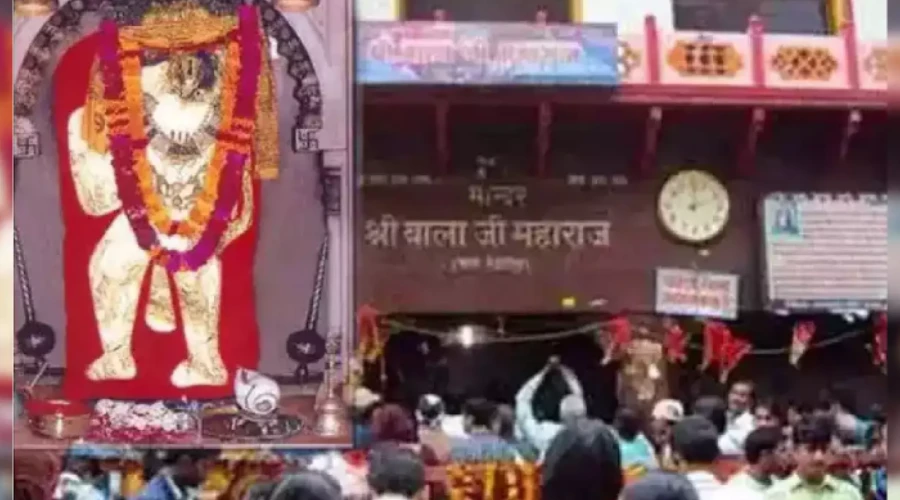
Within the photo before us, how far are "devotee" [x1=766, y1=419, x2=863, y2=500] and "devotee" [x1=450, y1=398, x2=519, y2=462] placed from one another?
39cm

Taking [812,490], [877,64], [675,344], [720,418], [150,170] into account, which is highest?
[877,64]

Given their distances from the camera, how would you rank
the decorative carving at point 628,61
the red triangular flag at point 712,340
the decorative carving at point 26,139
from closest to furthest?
the decorative carving at point 26,139 < the decorative carving at point 628,61 < the red triangular flag at point 712,340

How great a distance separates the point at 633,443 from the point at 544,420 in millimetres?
124

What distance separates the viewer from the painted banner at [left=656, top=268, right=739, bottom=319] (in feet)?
6.89

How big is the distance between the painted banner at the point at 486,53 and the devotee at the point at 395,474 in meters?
0.49

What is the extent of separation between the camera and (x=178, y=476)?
1.97 metres

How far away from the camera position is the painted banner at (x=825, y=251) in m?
2.07

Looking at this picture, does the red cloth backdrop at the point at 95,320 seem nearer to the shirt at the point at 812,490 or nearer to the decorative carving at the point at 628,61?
the decorative carving at the point at 628,61

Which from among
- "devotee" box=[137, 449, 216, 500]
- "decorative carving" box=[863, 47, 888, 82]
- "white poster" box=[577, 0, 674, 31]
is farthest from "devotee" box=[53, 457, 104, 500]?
"decorative carving" box=[863, 47, 888, 82]

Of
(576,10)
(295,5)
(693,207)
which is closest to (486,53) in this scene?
(576,10)

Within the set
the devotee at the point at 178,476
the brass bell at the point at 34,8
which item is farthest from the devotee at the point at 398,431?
the brass bell at the point at 34,8

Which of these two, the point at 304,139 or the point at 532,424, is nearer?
the point at 304,139

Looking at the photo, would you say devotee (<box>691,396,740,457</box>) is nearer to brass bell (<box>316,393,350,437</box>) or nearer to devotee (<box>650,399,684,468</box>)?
devotee (<box>650,399,684,468</box>)

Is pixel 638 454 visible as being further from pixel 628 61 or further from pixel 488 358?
pixel 628 61
